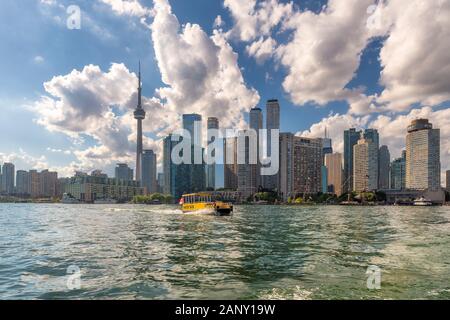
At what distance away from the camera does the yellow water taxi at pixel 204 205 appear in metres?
73.8

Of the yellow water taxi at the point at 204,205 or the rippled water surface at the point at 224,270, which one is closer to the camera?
the rippled water surface at the point at 224,270

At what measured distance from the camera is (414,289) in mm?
15180

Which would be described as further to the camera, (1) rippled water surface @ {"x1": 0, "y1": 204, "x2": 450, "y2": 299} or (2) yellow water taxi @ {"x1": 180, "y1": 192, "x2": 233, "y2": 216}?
(2) yellow water taxi @ {"x1": 180, "y1": 192, "x2": 233, "y2": 216}

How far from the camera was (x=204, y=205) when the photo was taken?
251ft

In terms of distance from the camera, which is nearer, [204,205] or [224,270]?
[224,270]

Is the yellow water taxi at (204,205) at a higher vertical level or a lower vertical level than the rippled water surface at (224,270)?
lower

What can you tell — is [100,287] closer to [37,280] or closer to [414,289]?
[37,280]

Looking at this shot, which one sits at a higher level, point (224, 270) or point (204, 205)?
point (224, 270)

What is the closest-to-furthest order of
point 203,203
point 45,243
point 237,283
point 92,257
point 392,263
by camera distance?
point 237,283 < point 392,263 < point 92,257 < point 45,243 < point 203,203

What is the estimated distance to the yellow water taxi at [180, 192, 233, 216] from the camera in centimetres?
7375

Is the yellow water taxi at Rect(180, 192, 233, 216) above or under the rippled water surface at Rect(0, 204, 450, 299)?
under
